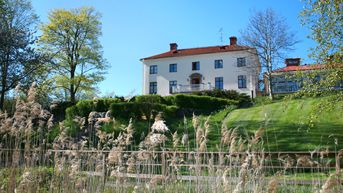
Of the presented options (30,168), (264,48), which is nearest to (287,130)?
(30,168)

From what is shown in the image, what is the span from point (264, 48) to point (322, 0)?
21.1 metres

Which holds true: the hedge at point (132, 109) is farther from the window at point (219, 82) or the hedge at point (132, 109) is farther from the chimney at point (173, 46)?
the chimney at point (173, 46)

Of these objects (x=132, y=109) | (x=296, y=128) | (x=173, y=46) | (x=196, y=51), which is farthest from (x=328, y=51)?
(x=173, y=46)

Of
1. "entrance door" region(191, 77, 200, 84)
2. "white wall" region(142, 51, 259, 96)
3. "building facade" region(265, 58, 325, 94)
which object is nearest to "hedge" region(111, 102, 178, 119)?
"building facade" region(265, 58, 325, 94)

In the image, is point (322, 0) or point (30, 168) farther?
point (322, 0)

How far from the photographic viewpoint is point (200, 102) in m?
24.0

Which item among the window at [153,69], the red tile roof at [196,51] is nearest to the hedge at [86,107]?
the red tile roof at [196,51]

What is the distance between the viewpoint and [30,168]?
4.18 meters

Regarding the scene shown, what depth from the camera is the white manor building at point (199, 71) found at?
3725 cm

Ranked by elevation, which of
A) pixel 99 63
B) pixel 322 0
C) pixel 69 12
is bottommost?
pixel 322 0

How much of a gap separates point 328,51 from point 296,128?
6.05 meters

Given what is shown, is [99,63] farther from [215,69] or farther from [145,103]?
[145,103]

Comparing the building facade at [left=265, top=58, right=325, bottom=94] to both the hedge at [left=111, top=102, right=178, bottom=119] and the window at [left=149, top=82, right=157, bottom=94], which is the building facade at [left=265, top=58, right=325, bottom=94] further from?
the window at [left=149, top=82, right=157, bottom=94]

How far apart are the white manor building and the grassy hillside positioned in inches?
661
